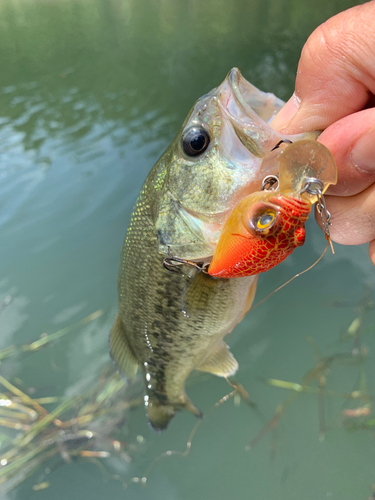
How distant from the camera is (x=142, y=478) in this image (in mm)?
2533

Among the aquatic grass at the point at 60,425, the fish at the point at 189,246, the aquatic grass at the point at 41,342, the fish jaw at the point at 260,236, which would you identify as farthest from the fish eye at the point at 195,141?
the aquatic grass at the point at 41,342

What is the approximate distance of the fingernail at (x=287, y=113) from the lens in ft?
3.82

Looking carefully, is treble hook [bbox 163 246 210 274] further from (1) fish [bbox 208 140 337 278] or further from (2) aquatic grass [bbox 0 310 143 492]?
(2) aquatic grass [bbox 0 310 143 492]

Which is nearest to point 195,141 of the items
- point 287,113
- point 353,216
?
point 287,113

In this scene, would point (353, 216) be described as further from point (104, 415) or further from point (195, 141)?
point (104, 415)

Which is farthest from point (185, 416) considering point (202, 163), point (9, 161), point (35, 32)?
point (35, 32)

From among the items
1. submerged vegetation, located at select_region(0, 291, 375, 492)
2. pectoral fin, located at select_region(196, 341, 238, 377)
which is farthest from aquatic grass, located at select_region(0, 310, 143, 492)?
pectoral fin, located at select_region(196, 341, 238, 377)

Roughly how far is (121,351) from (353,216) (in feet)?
5.23

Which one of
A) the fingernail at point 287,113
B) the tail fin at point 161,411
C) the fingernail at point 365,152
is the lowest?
the tail fin at point 161,411

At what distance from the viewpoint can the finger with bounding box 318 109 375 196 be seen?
0.96 metres

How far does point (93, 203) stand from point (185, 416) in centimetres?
324

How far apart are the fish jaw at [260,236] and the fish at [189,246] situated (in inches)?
11.2

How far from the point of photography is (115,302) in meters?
3.62

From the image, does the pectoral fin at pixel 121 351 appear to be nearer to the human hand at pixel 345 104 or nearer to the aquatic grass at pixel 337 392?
the aquatic grass at pixel 337 392
